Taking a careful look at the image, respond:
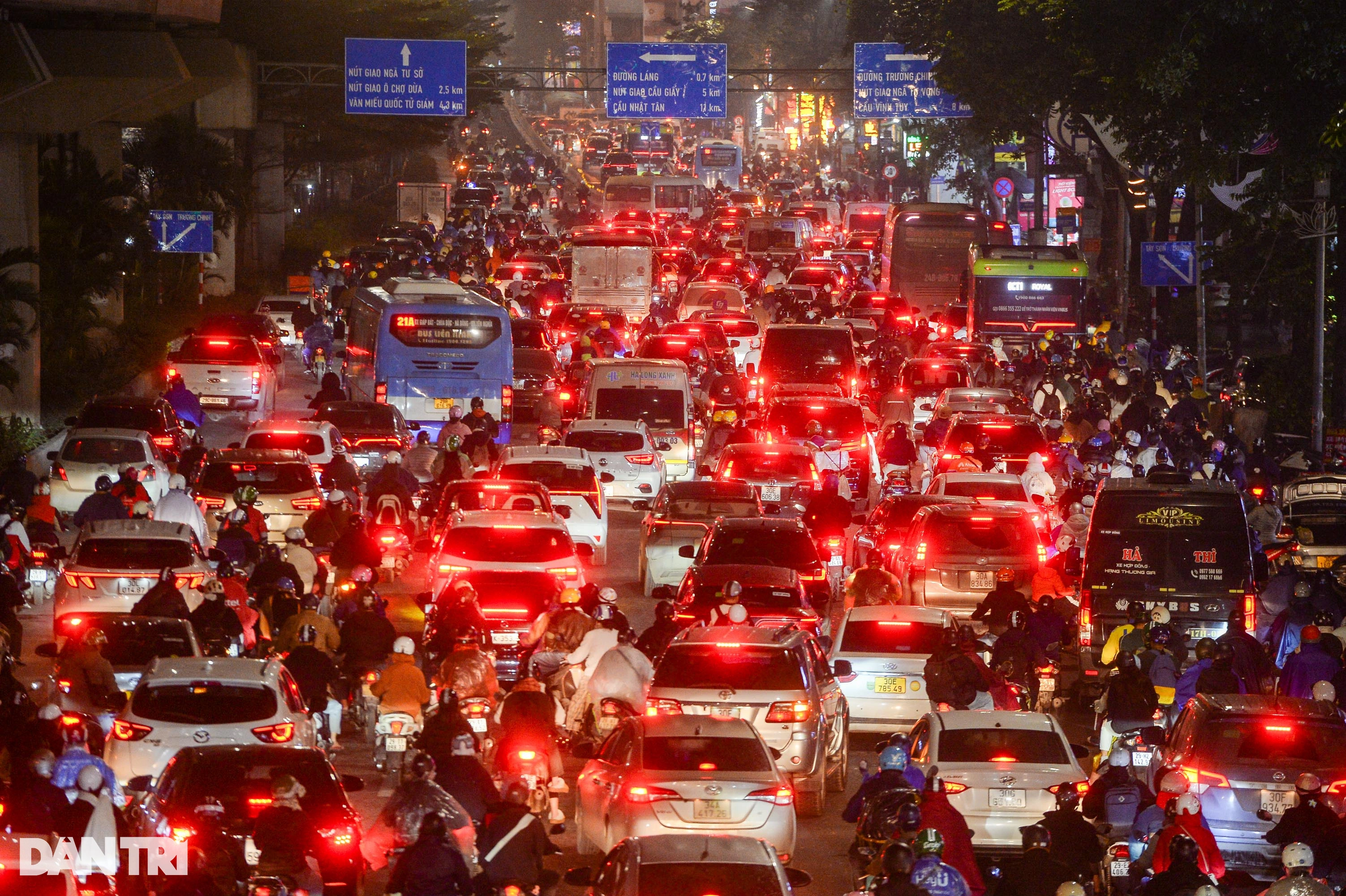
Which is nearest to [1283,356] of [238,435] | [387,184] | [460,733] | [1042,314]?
[1042,314]

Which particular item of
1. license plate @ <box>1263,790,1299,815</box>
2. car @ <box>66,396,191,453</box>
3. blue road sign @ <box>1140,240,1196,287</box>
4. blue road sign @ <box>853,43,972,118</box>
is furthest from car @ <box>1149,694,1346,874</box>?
blue road sign @ <box>853,43,972,118</box>

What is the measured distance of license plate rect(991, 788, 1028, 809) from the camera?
14.6 meters

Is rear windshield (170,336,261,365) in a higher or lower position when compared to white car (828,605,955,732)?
higher

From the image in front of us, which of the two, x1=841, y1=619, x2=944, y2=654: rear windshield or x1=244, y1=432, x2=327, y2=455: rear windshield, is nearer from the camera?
x1=841, y1=619, x2=944, y2=654: rear windshield

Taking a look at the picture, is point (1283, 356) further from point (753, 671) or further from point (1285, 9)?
point (753, 671)

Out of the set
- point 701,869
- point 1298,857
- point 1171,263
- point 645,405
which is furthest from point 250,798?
point 1171,263

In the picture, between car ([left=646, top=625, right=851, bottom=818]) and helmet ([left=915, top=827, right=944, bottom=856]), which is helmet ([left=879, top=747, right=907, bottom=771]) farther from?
car ([left=646, top=625, right=851, bottom=818])

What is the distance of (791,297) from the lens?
55156mm

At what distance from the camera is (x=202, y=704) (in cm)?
1455

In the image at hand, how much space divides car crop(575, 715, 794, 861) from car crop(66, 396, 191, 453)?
18.9 m

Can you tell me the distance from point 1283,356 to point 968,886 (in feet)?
110

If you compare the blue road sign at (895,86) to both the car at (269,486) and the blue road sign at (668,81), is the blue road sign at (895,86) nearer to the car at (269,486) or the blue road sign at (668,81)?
the blue road sign at (668,81)

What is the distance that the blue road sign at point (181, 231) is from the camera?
1971 inches

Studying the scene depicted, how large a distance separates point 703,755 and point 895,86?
144 ft
